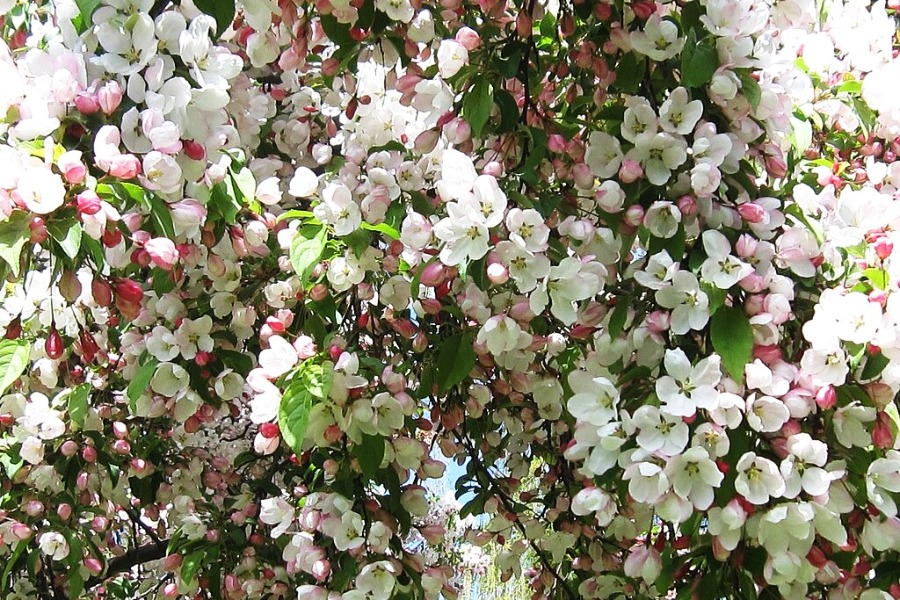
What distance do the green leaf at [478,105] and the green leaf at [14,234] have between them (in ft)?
2.49

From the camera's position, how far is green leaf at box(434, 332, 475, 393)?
5.44ft

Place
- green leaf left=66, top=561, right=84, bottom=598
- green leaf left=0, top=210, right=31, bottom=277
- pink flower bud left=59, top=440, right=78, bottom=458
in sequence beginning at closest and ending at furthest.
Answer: green leaf left=0, top=210, right=31, bottom=277
pink flower bud left=59, top=440, right=78, bottom=458
green leaf left=66, top=561, right=84, bottom=598

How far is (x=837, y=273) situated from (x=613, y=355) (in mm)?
365

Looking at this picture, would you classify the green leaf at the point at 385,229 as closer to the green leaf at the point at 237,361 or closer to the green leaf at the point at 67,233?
the green leaf at the point at 237,361

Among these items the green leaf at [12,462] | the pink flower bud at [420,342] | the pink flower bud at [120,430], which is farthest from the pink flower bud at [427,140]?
the green leaf at [12,462]

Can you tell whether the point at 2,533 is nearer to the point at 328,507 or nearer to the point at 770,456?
the point at 328,507

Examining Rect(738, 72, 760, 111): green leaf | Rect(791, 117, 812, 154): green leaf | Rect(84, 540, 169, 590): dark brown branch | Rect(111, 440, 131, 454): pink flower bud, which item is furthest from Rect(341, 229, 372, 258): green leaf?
Rect(84, 540, 169, 590): dark brown branch

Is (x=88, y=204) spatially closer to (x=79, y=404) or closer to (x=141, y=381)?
(x=141, y=381)

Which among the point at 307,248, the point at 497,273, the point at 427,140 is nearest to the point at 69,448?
the point at 307,248

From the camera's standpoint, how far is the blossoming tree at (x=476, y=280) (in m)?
1.26

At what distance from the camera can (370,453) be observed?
5.39 feet

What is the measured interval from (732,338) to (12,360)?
1169mm

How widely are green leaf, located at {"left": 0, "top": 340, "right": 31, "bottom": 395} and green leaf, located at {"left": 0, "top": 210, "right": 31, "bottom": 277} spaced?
422 mm

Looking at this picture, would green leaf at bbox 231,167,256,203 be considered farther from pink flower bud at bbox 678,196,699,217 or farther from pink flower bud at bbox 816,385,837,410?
pink flower bud at bbox 816,385,837,410
